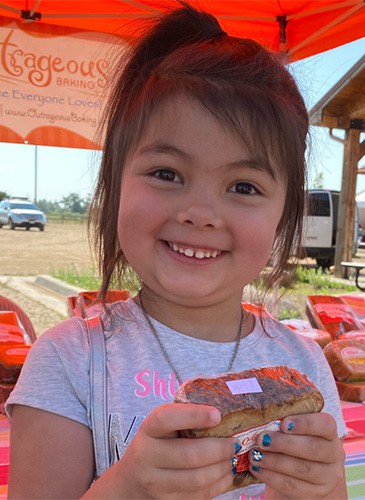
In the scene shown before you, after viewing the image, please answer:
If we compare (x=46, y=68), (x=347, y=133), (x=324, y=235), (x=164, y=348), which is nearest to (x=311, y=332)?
(x=164, y=348)

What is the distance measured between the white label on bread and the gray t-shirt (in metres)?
0.17

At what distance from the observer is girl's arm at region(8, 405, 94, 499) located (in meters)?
0.80

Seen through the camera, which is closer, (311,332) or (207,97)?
(207,97)

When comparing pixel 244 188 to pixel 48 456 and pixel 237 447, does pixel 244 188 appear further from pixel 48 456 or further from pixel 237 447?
pixel 48 456

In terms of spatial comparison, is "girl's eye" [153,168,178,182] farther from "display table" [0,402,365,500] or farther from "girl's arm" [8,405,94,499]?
"display table" [0,402,365,500]

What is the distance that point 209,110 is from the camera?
0.91 meters

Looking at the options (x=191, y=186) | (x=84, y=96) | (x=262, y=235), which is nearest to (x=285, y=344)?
(x=262, y=235)

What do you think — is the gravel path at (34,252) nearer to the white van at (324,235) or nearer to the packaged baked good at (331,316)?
the packaged baked good at (331,316)

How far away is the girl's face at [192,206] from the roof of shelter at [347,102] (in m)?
6.98

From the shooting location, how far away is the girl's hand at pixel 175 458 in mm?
655

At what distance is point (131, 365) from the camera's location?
3.08 ft

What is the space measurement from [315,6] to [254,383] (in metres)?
2.66

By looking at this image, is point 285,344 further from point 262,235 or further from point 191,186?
point 191,186

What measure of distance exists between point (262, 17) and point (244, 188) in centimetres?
245
